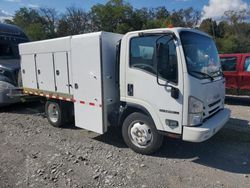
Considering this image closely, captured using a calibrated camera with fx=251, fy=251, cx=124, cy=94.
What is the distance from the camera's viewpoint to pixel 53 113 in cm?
714

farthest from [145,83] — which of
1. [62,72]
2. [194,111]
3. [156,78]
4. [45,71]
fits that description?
[45,71]

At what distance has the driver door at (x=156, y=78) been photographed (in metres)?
4.35

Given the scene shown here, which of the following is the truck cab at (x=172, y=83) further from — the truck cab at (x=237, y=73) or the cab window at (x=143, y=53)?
the truck cab at (x=237, y=73)

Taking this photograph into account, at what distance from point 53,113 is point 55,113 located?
97mm

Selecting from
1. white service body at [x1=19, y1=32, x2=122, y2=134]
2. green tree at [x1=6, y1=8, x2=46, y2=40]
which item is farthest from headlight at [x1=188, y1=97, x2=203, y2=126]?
green tree at [x1=6, y1=8, x2=46, y2=40]

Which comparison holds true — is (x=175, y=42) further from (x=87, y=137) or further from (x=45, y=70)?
(x=45, y=70)

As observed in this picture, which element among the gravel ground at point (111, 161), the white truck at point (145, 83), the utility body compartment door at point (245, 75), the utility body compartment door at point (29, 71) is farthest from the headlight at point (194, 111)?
the utility body compartment door at point (245, 75)

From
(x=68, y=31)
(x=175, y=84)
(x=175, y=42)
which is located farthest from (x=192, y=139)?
(x=68, y=31)

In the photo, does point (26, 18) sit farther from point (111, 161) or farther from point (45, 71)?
point (111, 161)

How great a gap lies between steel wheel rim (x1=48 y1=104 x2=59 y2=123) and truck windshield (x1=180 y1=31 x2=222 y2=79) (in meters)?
4.07

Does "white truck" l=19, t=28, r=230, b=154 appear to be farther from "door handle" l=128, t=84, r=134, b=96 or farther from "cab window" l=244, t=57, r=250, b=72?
"cab window" l=244, t=57, r=250, b=72

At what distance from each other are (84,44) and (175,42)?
1.99 m

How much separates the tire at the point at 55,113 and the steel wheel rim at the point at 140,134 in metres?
2.43

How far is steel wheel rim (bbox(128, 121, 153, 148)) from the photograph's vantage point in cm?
493
